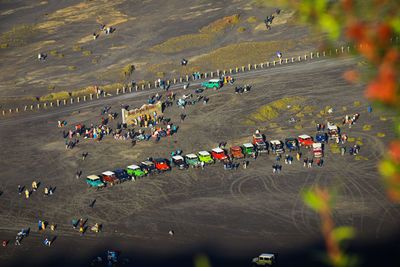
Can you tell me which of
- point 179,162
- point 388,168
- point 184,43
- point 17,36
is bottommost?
point 179,162

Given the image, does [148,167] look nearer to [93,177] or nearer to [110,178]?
[110,178]

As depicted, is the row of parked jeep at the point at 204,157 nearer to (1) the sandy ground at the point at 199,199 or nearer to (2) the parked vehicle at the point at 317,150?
(2) the parked vehicle at the point at 317,150

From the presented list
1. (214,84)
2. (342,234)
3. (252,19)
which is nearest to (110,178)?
(214,84)

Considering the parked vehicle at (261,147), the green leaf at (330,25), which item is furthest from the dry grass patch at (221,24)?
the green leaf at (330,25)

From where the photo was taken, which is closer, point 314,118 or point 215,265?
point 215,265

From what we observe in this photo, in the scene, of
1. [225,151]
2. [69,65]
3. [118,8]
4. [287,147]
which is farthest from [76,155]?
[118,8]

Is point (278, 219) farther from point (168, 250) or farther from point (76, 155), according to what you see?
point (76, 155)
